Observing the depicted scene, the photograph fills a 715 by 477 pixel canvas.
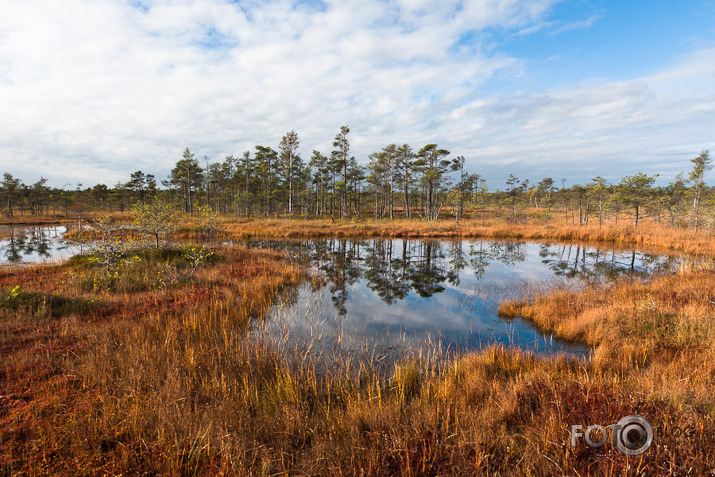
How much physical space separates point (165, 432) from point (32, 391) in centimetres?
253

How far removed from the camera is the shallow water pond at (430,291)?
7.37m

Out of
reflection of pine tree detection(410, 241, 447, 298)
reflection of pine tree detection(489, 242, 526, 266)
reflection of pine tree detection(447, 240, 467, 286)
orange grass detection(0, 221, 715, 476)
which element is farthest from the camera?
reflection of pine tree detection(489, 242, 526, 266)

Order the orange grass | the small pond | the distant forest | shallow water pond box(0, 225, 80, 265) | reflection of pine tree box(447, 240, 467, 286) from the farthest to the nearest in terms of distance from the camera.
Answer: the distant forest < shallow water pond box(0, 225, 80, 265) < reflection of pine tree box(447, 240, 467, 286) < the small pond < the orange grass

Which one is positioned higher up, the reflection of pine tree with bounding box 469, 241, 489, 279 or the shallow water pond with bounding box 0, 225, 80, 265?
the shallow water pond with bounding box 0, 225, 80, 265

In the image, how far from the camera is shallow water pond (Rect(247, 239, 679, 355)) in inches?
→ 290

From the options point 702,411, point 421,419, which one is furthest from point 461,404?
point 702,411

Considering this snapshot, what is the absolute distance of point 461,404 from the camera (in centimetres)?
383

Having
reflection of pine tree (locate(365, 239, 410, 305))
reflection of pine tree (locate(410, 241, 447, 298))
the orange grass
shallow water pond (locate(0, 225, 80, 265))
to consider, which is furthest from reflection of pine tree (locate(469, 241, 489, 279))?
shallow water pond (locate(0, 225, 80, 265))

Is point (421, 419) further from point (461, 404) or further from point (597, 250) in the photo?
point (597, 250)

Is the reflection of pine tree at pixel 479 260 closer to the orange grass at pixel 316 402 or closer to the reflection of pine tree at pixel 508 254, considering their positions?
the reflection of pine tree at pixel 508 254

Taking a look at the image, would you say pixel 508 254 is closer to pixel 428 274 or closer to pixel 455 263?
pixel 455 263

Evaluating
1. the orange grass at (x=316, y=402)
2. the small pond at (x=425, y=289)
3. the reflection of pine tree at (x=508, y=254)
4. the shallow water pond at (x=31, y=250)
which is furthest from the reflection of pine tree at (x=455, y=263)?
the shallow water pond at (x=31, y=250)

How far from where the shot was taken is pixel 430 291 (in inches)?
489

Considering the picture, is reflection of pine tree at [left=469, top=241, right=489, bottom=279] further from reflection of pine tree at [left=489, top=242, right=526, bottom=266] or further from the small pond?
reflection of pine tree at [left=489, top=242, right=526, bottom=266]
